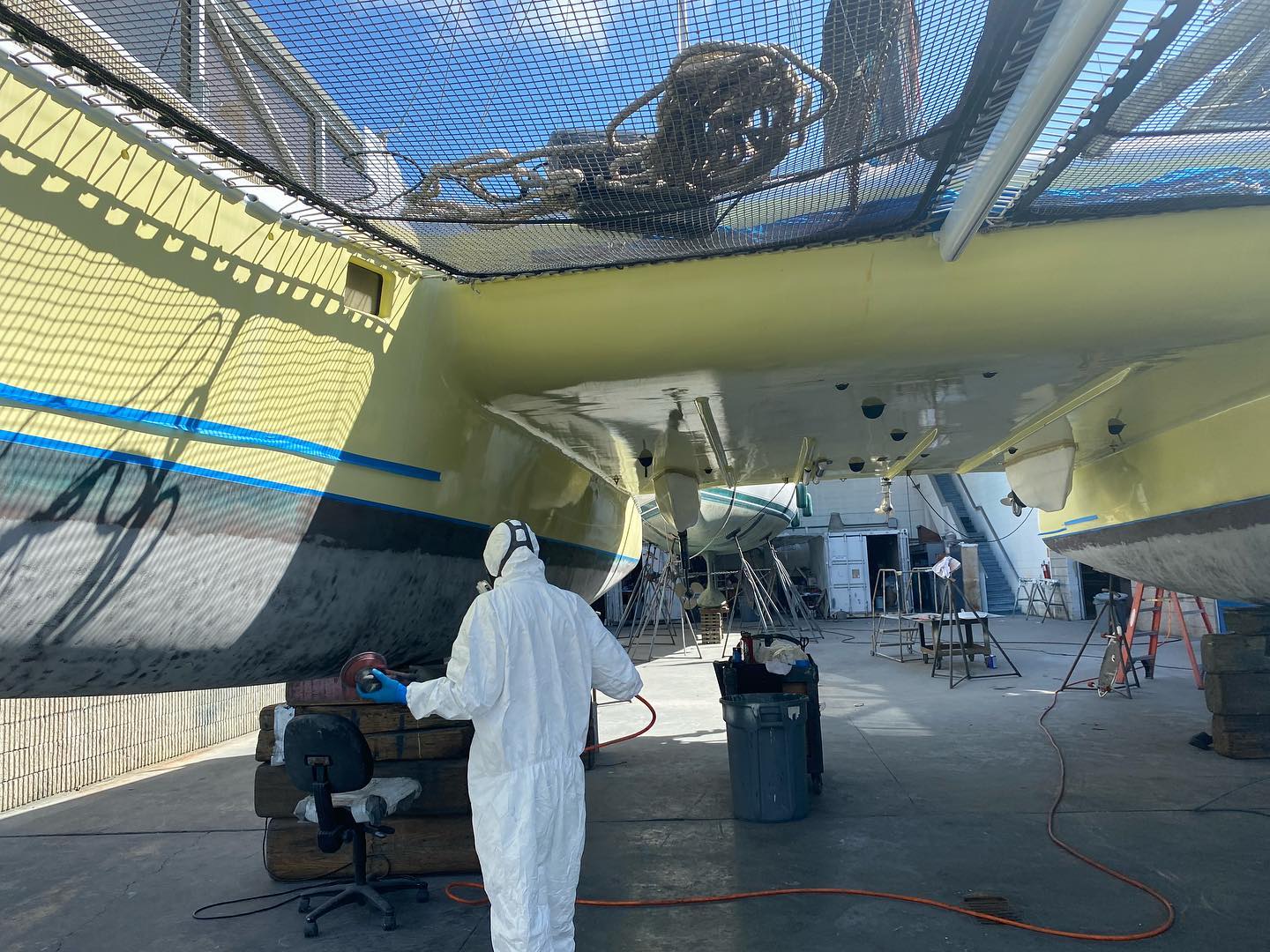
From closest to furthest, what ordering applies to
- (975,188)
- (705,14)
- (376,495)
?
(705,14), (975,188), (376,495)

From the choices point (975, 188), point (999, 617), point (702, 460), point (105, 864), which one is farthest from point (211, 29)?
point (999, 617)

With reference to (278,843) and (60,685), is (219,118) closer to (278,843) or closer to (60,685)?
(60,685)

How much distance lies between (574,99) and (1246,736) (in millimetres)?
7565

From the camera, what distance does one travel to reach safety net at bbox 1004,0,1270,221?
2.45 m

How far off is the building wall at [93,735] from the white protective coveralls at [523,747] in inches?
161

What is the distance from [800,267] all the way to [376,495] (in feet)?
7.35

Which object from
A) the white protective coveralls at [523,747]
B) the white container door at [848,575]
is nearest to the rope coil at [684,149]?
the white protective coveralls at [523,747]

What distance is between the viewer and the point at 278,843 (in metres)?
4.79

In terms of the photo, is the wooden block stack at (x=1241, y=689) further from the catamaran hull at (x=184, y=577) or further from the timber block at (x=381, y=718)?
the catamaran hull at (x=184, y=577)

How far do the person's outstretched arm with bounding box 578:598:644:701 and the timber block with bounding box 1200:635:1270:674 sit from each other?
19.9ft

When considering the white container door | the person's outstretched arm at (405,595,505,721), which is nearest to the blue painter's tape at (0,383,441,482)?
the person's outstretched arm at (405,595,505,721)

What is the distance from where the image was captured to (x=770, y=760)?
5.47 m

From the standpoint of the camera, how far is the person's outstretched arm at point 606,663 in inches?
141

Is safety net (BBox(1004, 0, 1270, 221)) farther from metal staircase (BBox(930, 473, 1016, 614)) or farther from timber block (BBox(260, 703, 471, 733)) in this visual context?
metal staircase (BBox(930, 473, 1016, 614))
